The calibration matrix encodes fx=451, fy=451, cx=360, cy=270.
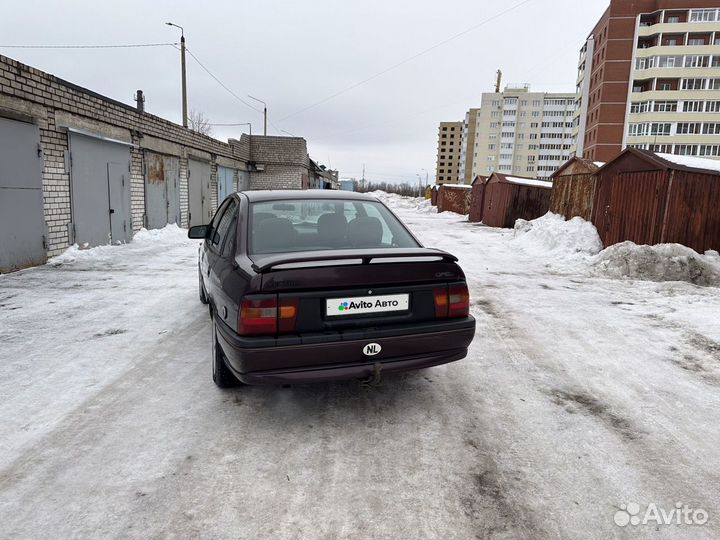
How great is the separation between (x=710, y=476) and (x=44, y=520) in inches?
136

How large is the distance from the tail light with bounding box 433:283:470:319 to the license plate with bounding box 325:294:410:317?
0.25 m

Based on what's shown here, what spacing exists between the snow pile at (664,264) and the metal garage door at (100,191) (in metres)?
11.6

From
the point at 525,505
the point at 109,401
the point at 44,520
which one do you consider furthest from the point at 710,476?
the point at 109,401

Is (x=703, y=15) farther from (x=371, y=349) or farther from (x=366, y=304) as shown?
(x=371, y=349)

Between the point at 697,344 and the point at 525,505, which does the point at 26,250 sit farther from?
the point at 697,344

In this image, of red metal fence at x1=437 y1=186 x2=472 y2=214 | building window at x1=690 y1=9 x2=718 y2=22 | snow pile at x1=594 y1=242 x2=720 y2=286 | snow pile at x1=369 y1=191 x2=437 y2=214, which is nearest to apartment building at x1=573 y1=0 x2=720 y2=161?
building window at x1=690 y1=9 x2=718 y2=22

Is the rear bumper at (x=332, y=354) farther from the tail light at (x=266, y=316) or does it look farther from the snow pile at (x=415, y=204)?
the snow pile at (x=415, y=204)

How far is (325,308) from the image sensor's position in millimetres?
2820

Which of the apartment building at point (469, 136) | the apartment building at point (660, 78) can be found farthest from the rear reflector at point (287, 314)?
the apartment building at point (469, 136)

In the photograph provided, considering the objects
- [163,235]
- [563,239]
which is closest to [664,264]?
[563,239]

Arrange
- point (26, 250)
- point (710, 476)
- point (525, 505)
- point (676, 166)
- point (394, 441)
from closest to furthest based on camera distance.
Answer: point (525, 505), point (710, 476), point (394, 441), point (26, 250), point (676, 166)

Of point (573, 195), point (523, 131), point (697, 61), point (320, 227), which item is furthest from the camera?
point (523, 131)

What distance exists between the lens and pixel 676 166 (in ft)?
31.9

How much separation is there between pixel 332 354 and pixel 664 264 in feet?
28.6
